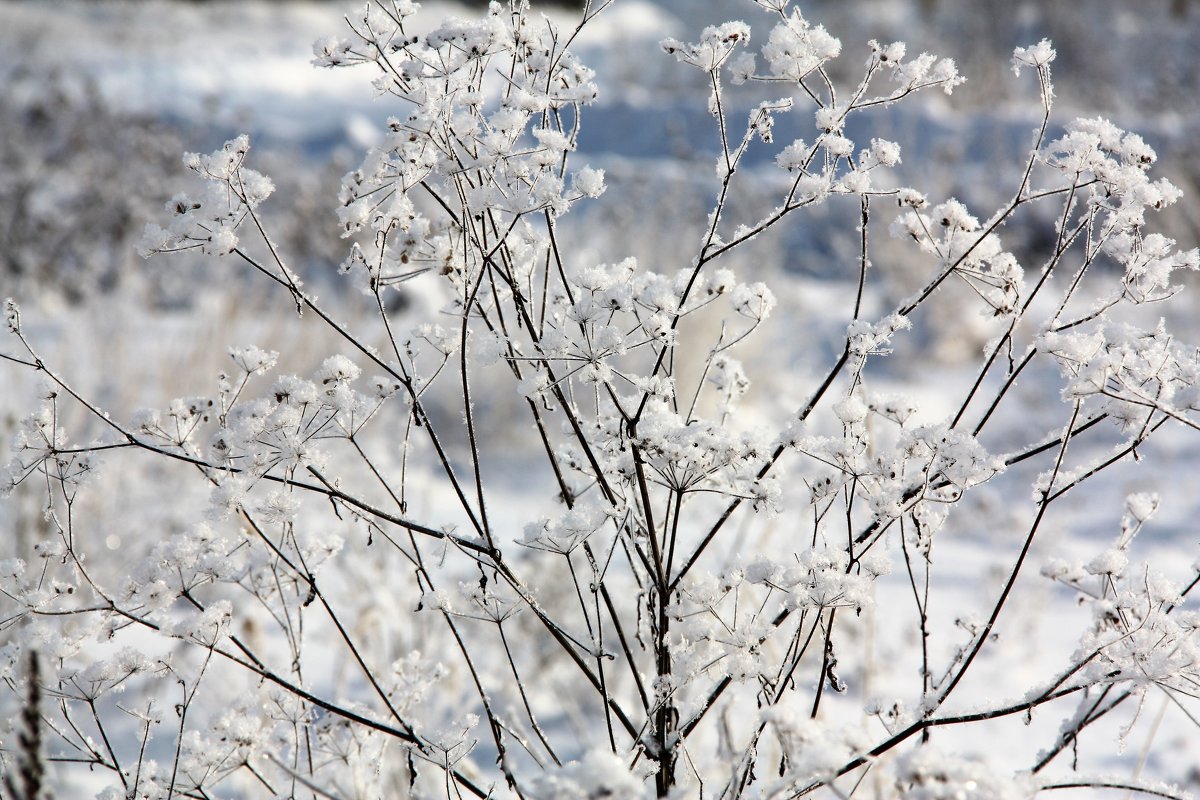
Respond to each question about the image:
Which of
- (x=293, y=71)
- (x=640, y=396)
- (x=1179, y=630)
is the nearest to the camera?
(x=1179, y=630)

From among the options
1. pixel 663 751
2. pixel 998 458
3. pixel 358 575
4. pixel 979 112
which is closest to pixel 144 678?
pixel 358 575

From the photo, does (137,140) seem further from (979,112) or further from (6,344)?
(979,112)

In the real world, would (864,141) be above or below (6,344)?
above

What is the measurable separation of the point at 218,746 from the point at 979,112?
12.7 m

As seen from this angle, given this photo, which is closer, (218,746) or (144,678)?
(218,746)

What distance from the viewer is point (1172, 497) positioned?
4.61 m

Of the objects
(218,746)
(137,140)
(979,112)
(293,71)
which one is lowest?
(218,746)

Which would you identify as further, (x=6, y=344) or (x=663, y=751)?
(x=6, y=344)

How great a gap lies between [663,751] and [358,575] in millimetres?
1896

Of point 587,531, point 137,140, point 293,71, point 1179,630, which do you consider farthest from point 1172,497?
point 293,71

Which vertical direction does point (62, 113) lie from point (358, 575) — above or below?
above

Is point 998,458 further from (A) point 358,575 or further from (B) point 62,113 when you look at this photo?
(B) point 62,113

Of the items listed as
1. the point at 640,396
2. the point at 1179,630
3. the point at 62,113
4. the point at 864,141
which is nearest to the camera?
the point at 1179,630

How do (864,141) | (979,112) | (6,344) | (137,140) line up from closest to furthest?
(6,344), (137,140), (864,141), (979,112)
